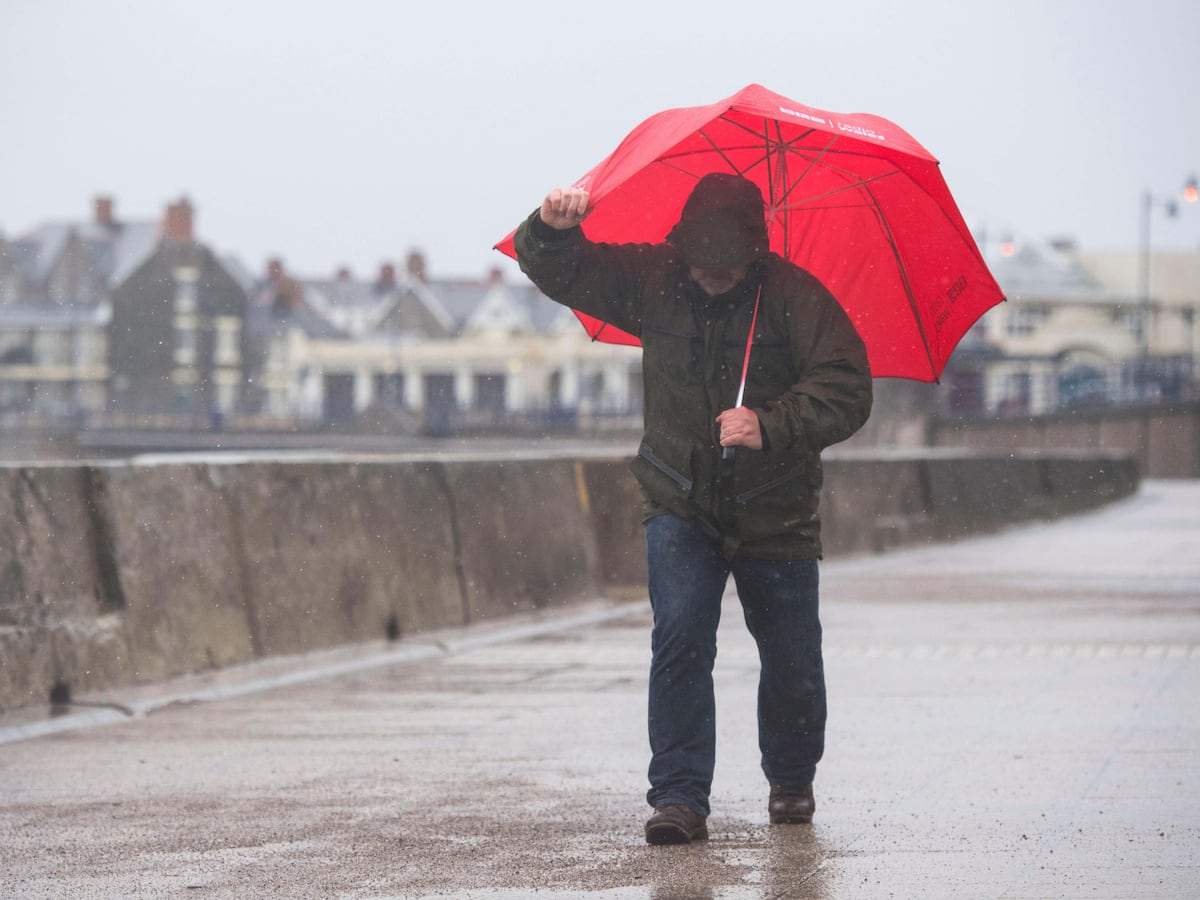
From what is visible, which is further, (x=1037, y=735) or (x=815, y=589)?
(x=1037, y=735)

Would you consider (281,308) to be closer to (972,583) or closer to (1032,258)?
(1032,258)

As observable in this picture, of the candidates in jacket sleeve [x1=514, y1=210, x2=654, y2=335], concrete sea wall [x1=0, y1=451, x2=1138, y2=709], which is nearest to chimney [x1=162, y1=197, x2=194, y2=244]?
concrete sea wall [x1=0, y1=451, x2=1138, y2=709]

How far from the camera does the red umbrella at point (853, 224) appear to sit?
6.16 metres

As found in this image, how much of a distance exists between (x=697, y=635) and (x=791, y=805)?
22.1 inches

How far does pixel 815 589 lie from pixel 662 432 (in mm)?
605

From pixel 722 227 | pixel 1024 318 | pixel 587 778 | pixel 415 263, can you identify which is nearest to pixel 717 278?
pixel 722 227

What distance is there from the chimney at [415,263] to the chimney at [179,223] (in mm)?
37293

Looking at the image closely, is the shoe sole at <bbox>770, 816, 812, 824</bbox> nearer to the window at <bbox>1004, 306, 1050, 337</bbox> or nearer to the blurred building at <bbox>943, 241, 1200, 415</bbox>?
the blurred building at <bbox>943, 241, 1200, 415</bbox>

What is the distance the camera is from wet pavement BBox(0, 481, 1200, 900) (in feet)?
16.9

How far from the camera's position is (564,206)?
18.1ft

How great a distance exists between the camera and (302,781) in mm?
6723

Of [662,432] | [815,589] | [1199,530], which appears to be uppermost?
[662,432]

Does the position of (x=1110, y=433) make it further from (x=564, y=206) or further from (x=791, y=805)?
(x=564, y=206)

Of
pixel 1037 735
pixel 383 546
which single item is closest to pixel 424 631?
pixel 383 546
